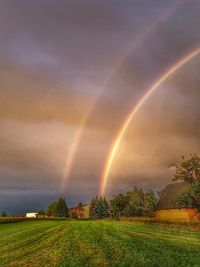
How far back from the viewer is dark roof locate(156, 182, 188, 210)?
3962 inches

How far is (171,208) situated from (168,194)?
309 inches

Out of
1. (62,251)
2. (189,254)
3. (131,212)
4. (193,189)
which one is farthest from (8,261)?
(131,212)

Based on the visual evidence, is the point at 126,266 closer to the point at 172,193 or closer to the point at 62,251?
the point at 62,251

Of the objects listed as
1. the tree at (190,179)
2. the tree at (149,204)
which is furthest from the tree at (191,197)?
the tree at (149,204)

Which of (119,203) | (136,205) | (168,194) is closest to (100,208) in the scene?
(119,203)

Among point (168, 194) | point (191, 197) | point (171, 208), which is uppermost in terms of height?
point (168, 194)

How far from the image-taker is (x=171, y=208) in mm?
98438

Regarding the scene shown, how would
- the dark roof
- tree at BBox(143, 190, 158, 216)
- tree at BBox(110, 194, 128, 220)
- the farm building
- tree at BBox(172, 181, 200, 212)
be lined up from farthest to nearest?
tree at BBox(110, 194, 128, 220), tree at BBox(143, 190, 158, 216), the dark roof, the farm building, tree at BBox(172, 181, 200, 212)

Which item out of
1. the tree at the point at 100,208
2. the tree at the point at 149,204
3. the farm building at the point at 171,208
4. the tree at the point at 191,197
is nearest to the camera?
the tree at the point at 191,197

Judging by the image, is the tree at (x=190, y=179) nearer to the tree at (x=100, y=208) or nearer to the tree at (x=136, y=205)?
the tree at (x=136, y=205)

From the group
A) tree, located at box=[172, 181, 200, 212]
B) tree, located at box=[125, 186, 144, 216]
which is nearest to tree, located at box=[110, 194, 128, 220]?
tree, located at box=[125, 186, 144, 216]

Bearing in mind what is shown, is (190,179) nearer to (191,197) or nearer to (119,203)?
(191,197)

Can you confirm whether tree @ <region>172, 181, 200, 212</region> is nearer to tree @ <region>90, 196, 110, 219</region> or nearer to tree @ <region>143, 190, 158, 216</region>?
tree @ <region>143, 190, 158, 216</region>

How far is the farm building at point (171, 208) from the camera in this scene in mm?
91562
